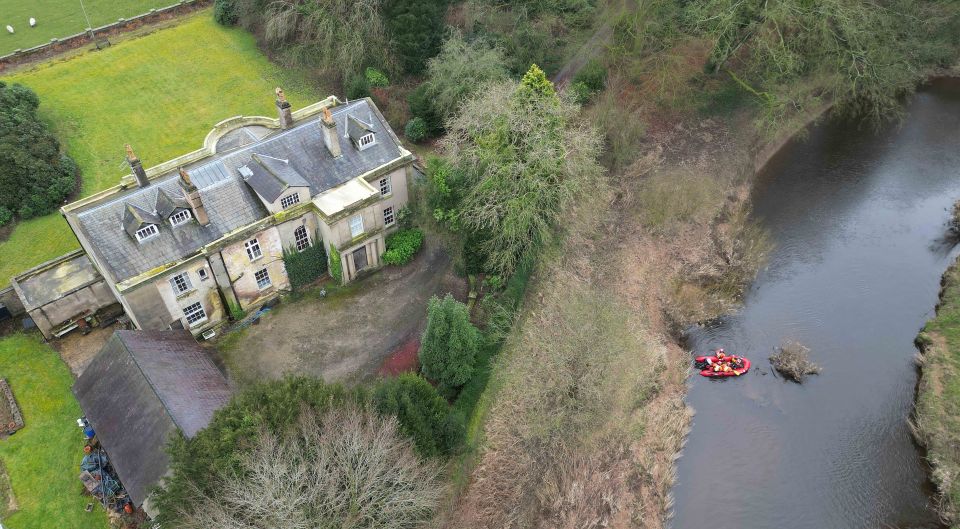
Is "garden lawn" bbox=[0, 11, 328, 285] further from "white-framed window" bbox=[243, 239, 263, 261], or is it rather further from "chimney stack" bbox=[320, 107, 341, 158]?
"chimney stack" bbox=[320, 107, 341, 158]

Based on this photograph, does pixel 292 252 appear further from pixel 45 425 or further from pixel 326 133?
pixel 45 425

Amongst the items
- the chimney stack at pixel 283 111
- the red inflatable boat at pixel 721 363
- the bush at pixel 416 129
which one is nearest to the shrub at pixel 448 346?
the red inflatable boat at pixel 721 363

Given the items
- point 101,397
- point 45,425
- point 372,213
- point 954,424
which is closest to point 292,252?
point 372,213

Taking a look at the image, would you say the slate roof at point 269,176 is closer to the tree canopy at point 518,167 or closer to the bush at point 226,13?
the tree canopy at point 518,167

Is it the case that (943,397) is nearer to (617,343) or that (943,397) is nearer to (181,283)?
(617,343)

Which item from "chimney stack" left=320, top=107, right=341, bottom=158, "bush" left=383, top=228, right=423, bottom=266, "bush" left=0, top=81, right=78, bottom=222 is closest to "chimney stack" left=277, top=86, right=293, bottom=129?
"chimney stack" left=320, top=107, right=341, bottom=158

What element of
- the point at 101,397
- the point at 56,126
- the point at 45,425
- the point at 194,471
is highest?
the point at 56,126

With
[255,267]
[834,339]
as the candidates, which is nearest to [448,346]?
[255,267]
